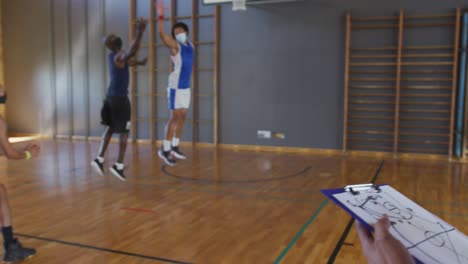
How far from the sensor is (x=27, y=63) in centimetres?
972

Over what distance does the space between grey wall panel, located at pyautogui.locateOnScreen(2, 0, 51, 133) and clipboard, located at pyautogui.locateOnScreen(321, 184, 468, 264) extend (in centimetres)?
949

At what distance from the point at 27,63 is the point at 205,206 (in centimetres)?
761

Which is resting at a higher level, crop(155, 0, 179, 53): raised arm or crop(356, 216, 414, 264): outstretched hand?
crop(155, 0, 179, 53): raised arm

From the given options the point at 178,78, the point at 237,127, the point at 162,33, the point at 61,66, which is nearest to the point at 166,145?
the point at 178,78

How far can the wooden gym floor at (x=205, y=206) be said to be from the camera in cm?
282

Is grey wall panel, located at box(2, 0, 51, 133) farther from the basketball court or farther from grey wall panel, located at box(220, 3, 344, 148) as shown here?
grey wall panel, located at box(220, 3, 344, 148)

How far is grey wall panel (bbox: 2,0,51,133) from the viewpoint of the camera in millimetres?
9516

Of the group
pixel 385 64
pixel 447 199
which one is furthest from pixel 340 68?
pixel 447 199

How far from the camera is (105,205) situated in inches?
156

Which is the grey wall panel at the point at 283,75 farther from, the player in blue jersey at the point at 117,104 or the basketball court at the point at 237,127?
the player in blue jersey at the point at 117,104

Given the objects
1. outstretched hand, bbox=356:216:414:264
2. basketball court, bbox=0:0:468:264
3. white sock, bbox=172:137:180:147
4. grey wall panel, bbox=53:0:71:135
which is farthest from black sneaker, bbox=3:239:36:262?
grey wall panel, bbox=53:0:71:135

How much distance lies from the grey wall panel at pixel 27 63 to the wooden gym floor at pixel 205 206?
346 centimetres

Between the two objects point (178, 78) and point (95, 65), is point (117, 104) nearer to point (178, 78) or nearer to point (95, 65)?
point (178, 78)

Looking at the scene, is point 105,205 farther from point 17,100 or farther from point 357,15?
point 17,100
